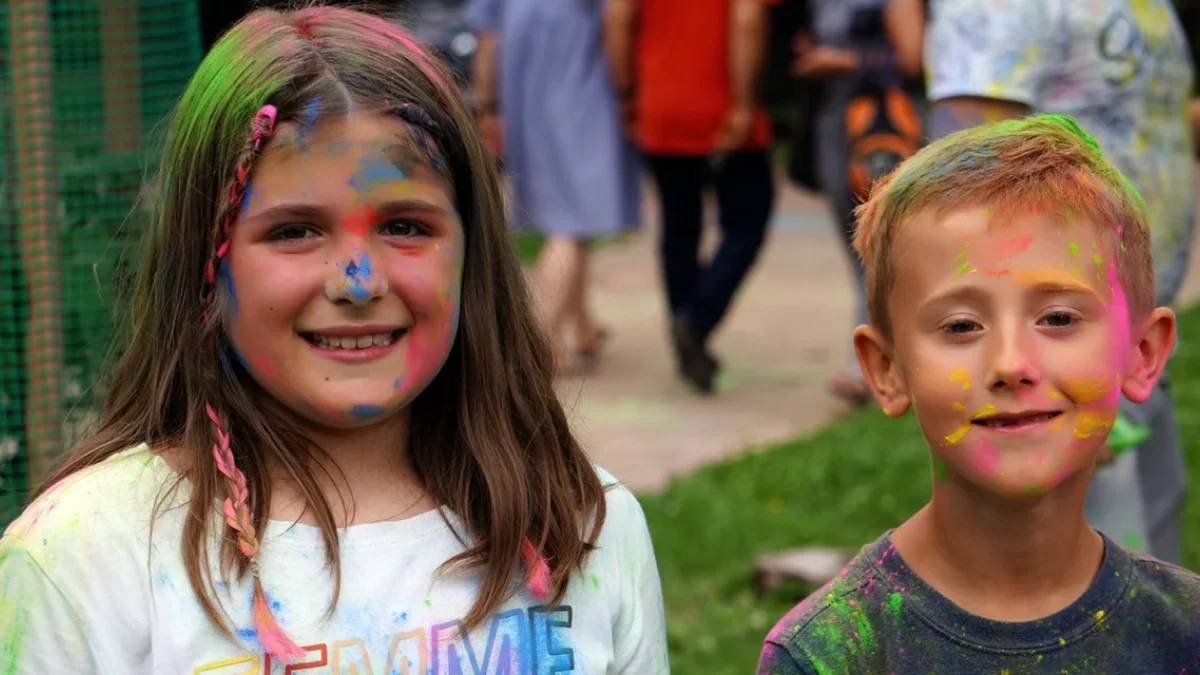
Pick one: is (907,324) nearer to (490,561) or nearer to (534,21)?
(490,561)

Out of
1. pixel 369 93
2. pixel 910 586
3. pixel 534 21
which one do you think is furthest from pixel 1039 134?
pixel 534 21

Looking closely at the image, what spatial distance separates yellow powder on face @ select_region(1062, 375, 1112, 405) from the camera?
2152 mm

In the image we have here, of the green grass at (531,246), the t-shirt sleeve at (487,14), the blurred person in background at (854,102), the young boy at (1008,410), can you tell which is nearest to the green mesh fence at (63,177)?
the young boy at (1008,410)

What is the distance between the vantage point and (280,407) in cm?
232

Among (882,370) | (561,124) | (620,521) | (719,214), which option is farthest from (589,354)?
(882,370)

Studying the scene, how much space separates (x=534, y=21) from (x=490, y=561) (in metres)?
5.32

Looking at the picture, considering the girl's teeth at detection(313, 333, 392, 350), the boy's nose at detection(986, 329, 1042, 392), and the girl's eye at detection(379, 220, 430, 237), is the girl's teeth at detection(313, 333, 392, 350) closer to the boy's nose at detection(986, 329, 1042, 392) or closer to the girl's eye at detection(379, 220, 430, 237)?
the girl's eye at detection(379, 220, 430, 237)

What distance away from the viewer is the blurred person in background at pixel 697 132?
22.8 feet

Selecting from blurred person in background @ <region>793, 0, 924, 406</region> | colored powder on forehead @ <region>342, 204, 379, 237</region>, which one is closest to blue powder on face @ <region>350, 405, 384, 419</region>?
colored powder on forehead @ <region>342, 204, 379, 237</region>

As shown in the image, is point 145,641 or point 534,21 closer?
point 145,641

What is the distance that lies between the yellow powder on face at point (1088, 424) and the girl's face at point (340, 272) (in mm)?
827

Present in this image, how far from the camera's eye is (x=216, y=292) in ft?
7.39

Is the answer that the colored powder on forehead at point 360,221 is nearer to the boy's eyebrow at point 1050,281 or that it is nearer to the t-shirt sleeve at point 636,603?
the t-shirt sleeve at point 636,603

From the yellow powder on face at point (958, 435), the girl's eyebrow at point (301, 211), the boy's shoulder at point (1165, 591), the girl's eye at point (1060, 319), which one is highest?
the girl's eyebrow at point (301, 211)
